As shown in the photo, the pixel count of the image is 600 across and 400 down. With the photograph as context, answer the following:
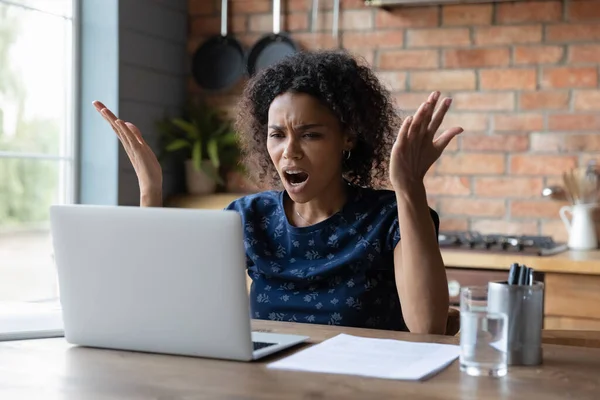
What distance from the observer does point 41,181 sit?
3420 mm

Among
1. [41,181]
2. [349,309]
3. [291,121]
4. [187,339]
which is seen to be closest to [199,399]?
[187,339]

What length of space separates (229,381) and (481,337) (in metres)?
0.38

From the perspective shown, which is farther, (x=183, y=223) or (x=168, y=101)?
(x=168, y=101)

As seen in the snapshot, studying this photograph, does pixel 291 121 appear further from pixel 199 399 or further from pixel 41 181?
pixel 41 181

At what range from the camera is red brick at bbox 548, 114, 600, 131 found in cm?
338

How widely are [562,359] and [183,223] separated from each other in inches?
Answer: 25.7

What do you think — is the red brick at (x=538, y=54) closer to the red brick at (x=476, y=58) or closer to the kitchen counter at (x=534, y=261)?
the red brick at (x=476, y=58)

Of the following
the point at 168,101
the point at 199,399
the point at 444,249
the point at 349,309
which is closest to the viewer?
the point at 199,399

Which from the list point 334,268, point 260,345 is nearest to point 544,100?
point 334,268

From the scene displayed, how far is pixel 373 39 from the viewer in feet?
12.1

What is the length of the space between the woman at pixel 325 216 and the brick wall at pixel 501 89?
132cm

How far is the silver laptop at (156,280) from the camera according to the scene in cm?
139

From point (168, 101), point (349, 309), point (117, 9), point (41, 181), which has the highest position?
point (117, 9)

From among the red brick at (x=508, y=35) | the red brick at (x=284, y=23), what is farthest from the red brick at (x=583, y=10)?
the red brick at (x=284, y=23)
